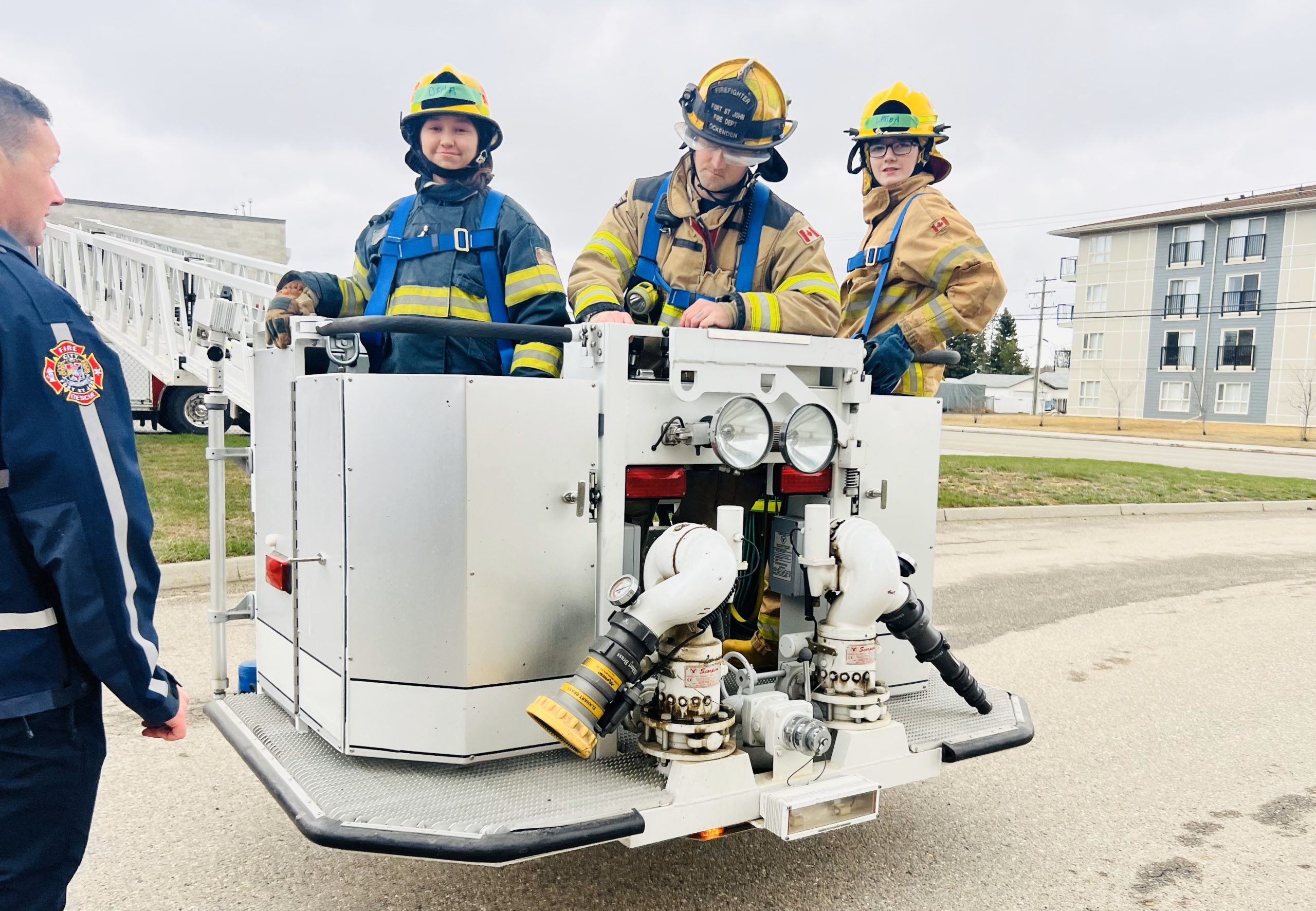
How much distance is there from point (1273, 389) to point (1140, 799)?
42407mm

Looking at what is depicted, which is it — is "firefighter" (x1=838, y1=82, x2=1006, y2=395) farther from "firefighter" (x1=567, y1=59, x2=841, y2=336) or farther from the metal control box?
A: the metal control box

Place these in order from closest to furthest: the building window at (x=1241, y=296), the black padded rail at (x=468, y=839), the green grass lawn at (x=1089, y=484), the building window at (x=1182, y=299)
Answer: the black padded rail at (x=468, y=839) → the green grass lawn at (x=1089, y=484) → the building window at (x=1241, y=296) → the building window at (x=1182, y=299)

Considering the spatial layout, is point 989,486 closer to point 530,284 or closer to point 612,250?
point 612,250

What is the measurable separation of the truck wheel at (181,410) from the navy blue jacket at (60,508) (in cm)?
1500

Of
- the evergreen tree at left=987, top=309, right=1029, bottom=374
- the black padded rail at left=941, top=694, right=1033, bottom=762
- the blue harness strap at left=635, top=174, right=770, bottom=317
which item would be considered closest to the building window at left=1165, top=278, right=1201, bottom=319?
the evergreen tree at left=987, top=309, right=1029, bottom=374

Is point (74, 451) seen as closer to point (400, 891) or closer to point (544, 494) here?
point (544, 494)

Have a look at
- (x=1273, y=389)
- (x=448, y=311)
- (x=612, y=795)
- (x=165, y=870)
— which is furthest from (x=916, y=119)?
(x=1273, y=389)

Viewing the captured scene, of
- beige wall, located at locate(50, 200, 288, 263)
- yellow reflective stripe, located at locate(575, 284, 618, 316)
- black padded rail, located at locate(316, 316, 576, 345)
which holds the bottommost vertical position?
black padded rail, located at locate(316, 316, 576, 345)

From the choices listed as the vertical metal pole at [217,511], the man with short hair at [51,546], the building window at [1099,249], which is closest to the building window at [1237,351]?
the building window at [1099,249]

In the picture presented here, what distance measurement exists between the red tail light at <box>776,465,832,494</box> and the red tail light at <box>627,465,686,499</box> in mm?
405

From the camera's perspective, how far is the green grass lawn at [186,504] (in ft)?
22.2

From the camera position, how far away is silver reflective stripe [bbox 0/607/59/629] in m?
1.71

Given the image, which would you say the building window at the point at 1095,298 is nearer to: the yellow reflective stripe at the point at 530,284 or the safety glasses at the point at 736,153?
the safety glasses at the point at 736,153

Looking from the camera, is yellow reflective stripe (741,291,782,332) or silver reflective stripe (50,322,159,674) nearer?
silver reflective stripe (50,322,159,674)
